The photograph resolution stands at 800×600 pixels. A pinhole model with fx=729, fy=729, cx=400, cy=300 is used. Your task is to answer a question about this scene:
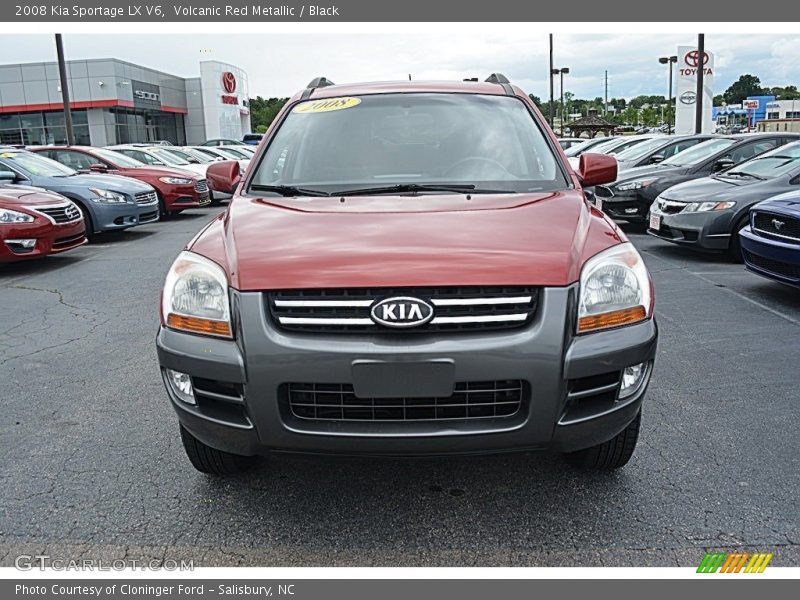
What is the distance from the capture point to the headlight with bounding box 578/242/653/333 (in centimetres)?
255

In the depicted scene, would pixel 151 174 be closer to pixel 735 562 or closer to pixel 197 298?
pixel 197 298

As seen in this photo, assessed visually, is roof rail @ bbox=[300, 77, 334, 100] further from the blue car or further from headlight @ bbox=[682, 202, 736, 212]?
headlight @ bbox=[682, 202, 736, 212]

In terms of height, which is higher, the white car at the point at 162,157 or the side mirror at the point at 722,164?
the white car at the point at 162,157

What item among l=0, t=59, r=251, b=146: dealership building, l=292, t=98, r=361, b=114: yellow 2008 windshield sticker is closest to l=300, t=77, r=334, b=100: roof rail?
l=292, t=98, r=361, b=114: yellow 2008 windshield sticker

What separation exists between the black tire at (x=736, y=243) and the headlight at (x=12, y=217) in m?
8.14

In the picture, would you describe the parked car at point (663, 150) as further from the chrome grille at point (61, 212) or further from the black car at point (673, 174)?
the chrome grille at point (61, 212)

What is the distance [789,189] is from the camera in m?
8.24

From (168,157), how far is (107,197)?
7.41m

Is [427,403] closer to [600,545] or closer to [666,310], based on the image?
[600,545]

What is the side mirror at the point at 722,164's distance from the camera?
33.9 ft

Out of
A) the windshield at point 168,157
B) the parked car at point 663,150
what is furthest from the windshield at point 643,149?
the windshield at point 168,157

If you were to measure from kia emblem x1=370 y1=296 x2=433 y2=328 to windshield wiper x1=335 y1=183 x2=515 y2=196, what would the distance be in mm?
1044

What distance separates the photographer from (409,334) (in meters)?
2.44
